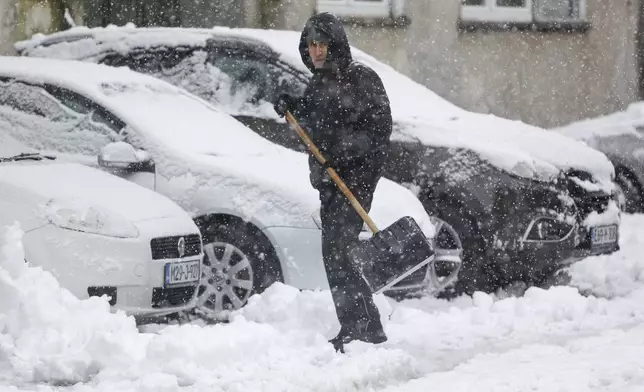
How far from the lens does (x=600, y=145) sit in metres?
14.6

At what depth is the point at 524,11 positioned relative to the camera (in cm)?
2017

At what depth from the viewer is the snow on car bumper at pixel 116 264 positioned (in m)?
7.33

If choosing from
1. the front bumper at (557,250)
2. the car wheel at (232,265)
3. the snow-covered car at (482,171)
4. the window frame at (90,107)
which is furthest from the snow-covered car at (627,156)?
the window frame at (90,107)

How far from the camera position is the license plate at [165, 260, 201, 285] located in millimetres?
7734

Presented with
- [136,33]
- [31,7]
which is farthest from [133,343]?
[31,7]

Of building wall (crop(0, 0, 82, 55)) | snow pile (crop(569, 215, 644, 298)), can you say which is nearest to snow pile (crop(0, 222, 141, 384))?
snow pile (crop(569, 215, 644, 298))

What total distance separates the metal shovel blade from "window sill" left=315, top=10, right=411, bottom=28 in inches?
426

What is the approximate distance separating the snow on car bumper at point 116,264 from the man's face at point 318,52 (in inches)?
48.6

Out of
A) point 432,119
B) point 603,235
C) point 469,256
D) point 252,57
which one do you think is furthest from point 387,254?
point 252,57

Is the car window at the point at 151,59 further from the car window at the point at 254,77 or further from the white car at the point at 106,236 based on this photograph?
the white car at the point at 106,236

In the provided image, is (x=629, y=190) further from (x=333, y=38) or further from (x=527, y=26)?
(x=333, y=38)

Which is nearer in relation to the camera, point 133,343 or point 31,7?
point 133,343

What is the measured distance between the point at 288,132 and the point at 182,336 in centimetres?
383

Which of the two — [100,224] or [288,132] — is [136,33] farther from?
[100,224]
